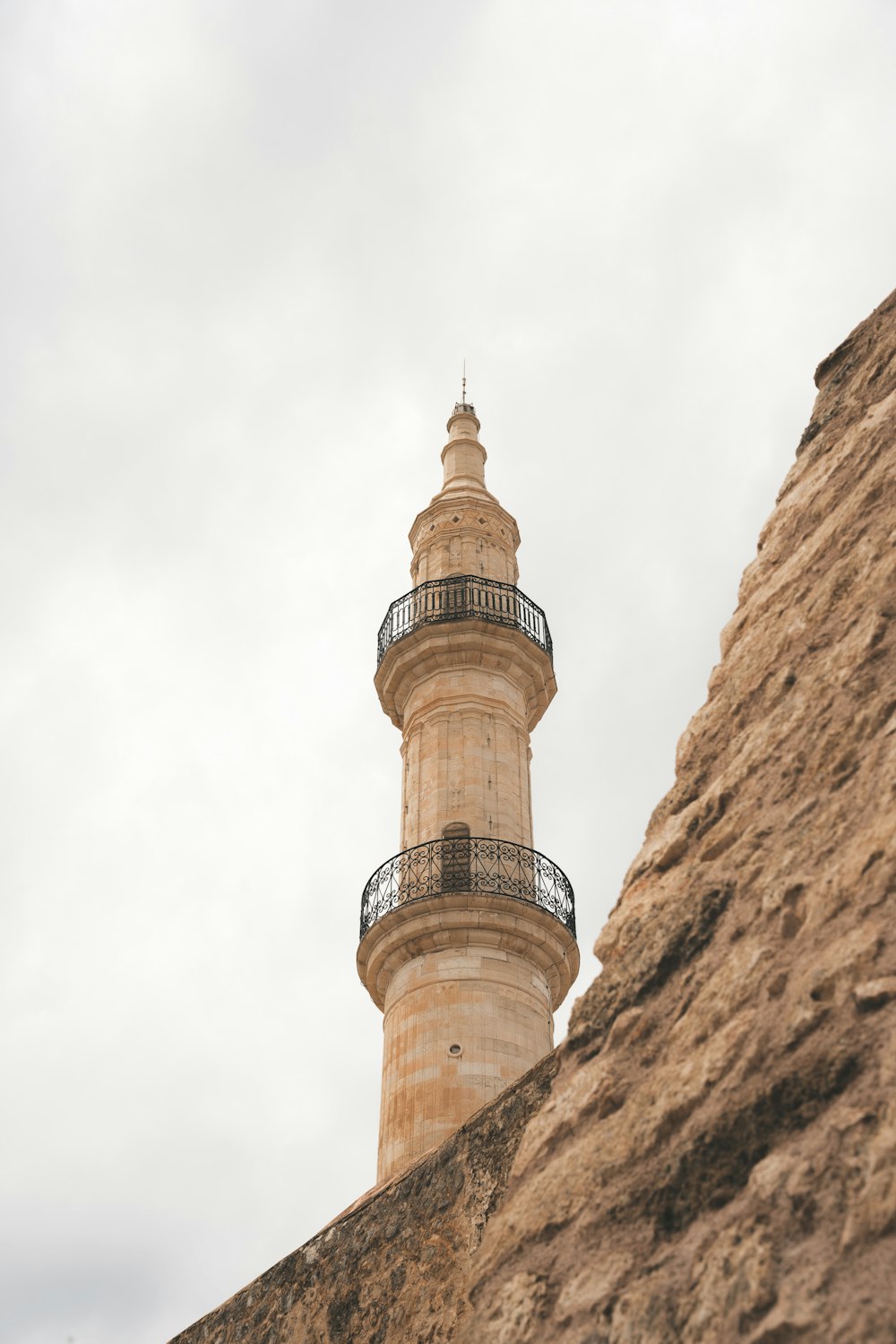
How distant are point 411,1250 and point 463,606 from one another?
51.2ft

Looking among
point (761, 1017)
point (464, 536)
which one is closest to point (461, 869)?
point (464, 536)

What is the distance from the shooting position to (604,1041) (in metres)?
3.45

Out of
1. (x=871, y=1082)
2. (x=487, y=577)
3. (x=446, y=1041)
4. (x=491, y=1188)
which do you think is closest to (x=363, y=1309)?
(x=491, y=1188)

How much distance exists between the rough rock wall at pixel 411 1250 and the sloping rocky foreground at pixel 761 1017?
1400 millimetres

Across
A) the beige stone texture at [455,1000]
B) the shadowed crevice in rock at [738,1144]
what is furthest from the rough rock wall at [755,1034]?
the beige stone texture at [455,1000]

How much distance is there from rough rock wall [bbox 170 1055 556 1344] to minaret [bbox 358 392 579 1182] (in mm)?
8153

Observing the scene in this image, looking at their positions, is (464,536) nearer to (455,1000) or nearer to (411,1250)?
(455,1000)

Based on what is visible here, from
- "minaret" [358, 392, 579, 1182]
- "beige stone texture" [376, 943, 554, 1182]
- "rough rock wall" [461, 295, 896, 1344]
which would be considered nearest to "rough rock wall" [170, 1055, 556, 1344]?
"rough rock wall" [461, 295, 896, 1344]

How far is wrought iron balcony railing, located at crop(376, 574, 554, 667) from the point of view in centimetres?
Result: 2042

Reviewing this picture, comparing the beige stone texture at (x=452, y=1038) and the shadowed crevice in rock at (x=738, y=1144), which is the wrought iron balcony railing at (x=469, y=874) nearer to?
the beige stone texture at (x=452, y=1038)

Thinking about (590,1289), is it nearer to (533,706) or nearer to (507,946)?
(507,946)

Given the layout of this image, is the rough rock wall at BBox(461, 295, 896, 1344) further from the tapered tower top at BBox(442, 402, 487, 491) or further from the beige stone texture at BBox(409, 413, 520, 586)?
the tapered tower top at BBox(442, 402, 487, 491)

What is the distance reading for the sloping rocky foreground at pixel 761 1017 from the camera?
252 cm

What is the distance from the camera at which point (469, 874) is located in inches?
681
